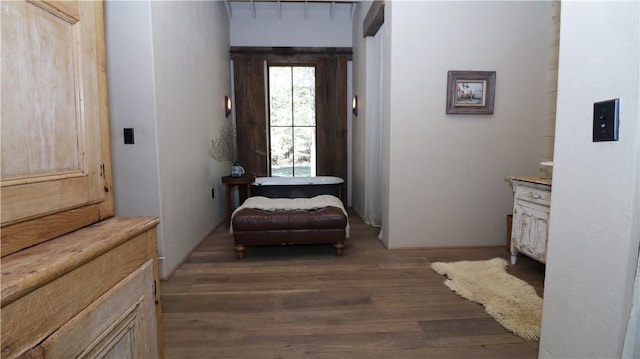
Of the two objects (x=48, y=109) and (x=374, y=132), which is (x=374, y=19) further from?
(x=48, y=109)

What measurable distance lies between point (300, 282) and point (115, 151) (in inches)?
71.0

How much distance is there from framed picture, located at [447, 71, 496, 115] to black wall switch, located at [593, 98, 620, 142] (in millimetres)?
2351

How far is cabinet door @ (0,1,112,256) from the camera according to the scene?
65cm

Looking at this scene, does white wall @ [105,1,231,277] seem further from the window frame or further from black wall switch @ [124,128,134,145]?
the window frame

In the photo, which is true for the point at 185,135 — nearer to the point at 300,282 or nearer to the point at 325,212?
the point at 325,212

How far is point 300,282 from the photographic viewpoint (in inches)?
102

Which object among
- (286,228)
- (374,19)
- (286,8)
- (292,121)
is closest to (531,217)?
(286,228)

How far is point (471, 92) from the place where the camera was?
329 cm

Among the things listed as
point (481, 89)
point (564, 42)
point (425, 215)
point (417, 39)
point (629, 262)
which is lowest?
point (425, 215)

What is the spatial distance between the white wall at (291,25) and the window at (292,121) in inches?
19.4

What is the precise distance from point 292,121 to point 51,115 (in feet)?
17.6

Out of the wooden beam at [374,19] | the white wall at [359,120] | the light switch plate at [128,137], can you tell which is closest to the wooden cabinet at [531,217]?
the white wall at [359,120]

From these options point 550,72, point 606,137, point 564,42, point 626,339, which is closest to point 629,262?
point 626,339

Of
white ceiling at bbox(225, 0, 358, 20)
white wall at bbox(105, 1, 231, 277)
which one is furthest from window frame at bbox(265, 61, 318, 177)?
white wall at bbox(105, 1, 231, 277)
